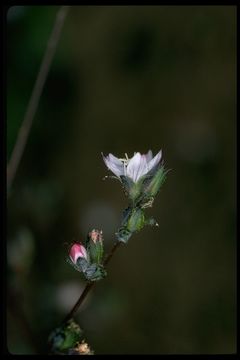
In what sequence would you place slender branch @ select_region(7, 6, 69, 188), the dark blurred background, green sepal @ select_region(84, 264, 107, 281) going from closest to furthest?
green sepal @ select_region(84, 264, 107, 281) → slender branch @ select_region(7, 6, 69, 188) → the dark blurred background

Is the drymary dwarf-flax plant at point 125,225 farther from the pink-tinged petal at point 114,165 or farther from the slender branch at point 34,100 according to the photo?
the slender branch at point 34,100

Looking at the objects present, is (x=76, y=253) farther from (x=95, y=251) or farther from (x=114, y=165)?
(x=114, y=165)

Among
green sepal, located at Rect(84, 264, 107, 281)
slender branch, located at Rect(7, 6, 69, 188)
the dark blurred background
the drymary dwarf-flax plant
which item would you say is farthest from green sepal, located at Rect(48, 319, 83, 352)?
the dark blurred background

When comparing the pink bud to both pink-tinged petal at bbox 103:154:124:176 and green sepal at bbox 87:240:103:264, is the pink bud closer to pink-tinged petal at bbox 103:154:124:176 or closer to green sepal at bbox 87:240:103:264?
green sepal at bbox 87:240:103:264

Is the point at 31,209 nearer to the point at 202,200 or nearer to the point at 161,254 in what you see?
the point at 161,254

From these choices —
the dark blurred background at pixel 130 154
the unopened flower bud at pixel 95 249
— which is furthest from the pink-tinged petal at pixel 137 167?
the dark blurred background at pixel 130 154

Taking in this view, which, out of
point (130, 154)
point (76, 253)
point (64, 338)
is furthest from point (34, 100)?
point (64, 338)
